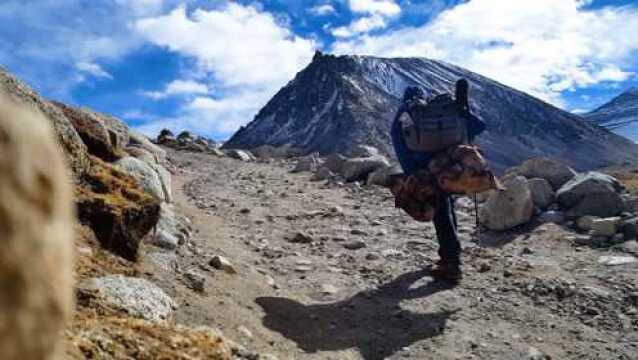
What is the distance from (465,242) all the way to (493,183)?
324cm

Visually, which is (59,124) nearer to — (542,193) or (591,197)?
(542,193)

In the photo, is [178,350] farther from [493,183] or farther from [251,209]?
[251,209]

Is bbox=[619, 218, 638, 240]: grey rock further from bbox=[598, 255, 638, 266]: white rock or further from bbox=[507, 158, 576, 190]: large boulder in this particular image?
bbox=[507, 158, 576, 190]: large boulder

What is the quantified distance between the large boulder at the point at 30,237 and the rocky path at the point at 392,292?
14.2 feet

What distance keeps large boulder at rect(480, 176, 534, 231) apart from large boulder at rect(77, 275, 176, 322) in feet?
27.6

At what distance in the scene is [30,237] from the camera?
1446 mm

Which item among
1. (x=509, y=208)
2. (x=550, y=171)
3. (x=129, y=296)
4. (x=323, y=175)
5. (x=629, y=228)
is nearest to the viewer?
(x=129, y=296)

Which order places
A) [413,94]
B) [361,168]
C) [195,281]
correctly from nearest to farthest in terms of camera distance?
[195,281] < [413,94] < [361,168]

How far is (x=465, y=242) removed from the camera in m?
11.8

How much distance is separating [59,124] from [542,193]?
10.1 m

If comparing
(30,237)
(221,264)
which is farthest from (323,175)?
(30,237)

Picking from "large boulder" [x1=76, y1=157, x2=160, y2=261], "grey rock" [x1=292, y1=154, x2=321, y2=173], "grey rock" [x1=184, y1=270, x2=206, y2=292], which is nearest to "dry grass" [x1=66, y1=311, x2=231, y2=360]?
"large boulder" [x1=76, y1=157, x2=160, y2=261]

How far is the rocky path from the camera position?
682 cm

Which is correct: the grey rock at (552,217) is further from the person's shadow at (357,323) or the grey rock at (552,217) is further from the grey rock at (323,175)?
the grey rock at (323,175)
